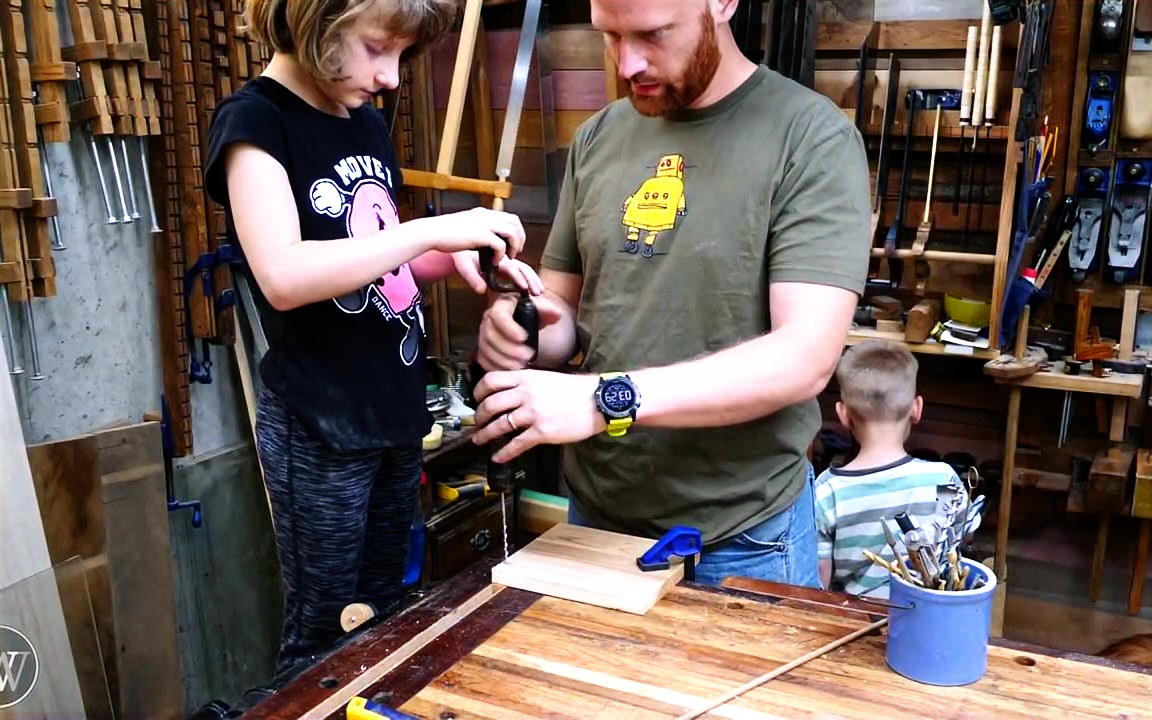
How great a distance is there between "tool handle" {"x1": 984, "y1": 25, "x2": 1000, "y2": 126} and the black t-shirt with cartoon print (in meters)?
1.94

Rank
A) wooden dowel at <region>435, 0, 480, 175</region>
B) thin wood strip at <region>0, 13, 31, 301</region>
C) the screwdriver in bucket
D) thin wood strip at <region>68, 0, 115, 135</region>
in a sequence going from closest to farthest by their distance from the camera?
the screwdriver in bucket < thin wood strip at <region>0, 13, 31, 301</region> < thin wood strip at <region>68, 0, 115, 135</region> < wooden dowel at <region>435, 0, 480, 175</region>

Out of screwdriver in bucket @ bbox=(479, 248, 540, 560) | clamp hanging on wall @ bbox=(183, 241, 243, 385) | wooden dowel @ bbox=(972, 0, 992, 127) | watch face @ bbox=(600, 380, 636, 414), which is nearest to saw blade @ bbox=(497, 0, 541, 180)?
clamp hanging on wall @ bbox=(183, 241, 243, 385)

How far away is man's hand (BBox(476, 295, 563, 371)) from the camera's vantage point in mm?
1442

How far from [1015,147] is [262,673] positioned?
2.66 metres

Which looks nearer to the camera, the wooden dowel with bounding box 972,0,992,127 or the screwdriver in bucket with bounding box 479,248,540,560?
the screwdriver in bucket with bounding box 479,248,540,560

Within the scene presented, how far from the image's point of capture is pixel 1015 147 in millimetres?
2828

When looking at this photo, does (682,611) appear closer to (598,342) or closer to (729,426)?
(729,426)

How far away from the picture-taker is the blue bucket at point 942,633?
1.05 metres

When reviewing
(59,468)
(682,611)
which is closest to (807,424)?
(682,611)

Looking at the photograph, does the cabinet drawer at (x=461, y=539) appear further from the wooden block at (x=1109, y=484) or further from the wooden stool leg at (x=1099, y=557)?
the wooden stool leg at (x=1099, y=557)

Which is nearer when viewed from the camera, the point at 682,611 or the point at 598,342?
the point at 682,611

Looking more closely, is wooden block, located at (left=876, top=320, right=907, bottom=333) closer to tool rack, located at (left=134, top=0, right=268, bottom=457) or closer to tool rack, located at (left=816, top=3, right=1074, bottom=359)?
tool rack, located at (left=816, top=3, right=1074, bottom=359)

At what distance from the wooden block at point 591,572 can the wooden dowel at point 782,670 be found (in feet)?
0.65

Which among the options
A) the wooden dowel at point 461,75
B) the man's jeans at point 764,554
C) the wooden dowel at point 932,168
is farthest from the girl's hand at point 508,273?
the wooden dowel at point 932,168
